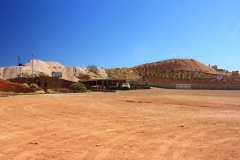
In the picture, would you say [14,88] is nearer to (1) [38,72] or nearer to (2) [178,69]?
(1) [38,72]

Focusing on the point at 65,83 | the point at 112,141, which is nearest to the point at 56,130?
the point at 112,141

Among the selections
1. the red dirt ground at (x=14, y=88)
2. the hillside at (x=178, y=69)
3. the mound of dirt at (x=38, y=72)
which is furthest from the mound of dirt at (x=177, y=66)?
the red dirt ground at (x=14, y=88)

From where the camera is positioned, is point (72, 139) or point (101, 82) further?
point (101, 82)

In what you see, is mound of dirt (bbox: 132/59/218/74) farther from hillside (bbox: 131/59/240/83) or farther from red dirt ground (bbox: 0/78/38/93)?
red dirt ground (bbox: 0/78/38/93)

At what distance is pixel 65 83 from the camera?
48.5 metres

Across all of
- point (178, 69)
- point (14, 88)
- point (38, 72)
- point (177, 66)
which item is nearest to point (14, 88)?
point (14, 88)

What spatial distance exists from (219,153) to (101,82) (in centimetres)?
5173

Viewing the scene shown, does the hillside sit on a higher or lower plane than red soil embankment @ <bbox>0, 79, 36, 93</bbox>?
higher

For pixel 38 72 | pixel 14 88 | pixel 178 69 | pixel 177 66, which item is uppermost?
pixel 177 66

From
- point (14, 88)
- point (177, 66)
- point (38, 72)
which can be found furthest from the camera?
point (177, 66)

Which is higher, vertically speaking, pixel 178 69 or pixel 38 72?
pixel 178 69

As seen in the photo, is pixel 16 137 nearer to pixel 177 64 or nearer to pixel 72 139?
pixel 72 139

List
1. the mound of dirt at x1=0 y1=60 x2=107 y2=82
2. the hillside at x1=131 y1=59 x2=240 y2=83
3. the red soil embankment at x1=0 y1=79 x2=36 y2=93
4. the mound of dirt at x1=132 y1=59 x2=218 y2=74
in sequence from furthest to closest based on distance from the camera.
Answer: the mound of dirt at x1=132 y1=59 x2=218 y2=74
the hillside at x1=131 y1=59 x2=240 y2=83
the mound of dirt at x1=0 y1=60 x2=107 y2=82
the red soil embankment at x1=0 y1=79 x2=36 y2=93

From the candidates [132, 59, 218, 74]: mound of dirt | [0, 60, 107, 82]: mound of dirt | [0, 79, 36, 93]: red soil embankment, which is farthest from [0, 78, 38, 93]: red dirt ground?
[132, 59, 218, 74]: mound of dirt
